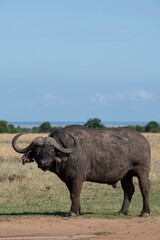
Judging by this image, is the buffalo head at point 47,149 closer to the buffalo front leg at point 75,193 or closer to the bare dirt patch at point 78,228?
the buffalo front leg at point 75,193

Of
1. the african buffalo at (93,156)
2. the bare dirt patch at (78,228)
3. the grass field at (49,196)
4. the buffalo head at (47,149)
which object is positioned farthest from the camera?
the grass field at (49,196)

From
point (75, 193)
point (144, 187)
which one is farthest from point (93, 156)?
point (144, 187)

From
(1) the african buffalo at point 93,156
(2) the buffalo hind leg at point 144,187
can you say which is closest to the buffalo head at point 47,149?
(1) the african buffalo at point 93,156

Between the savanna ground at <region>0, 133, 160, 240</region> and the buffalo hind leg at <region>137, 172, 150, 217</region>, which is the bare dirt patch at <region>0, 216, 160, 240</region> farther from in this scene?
the buffalo hind leg at <region>137, 172, 150, 217</region>

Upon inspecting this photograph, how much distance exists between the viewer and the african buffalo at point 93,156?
501 inches

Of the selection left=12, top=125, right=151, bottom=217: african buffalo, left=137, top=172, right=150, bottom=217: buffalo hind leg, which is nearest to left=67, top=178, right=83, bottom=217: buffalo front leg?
left=12, top=125, right=151, bottom=217: african buffalo

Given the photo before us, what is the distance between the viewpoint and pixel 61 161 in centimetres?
1270

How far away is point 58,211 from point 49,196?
348cm

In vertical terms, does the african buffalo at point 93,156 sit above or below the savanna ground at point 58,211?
above

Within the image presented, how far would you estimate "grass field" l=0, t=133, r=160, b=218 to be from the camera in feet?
48.2

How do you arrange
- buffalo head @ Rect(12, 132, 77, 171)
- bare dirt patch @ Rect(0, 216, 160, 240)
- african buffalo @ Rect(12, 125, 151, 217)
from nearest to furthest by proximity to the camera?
bare dirt patch @ Rect(0, 216, 160, 240) → buffalo head @ Rect(12, 132, 77, 171) → african buffalo @ Rect(12, 125, 151, 217)

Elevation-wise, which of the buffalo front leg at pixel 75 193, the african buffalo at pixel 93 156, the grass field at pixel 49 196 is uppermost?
the african buffalo at pixel 93 156

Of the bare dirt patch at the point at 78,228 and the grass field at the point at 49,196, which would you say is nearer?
the bare dirt patch at the point at 78,228

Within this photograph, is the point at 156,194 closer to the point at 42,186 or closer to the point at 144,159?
the point at 42,186
